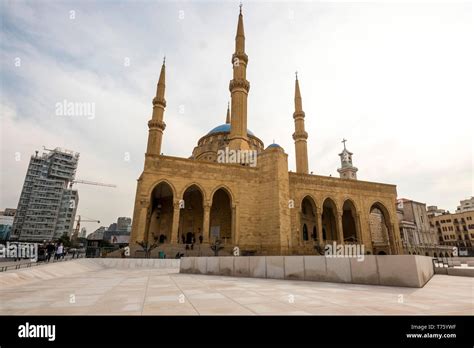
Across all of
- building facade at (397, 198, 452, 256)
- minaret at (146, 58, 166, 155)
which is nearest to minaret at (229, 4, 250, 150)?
minaret at (146, 58, 166, 155)

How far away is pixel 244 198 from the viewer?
73.2ft

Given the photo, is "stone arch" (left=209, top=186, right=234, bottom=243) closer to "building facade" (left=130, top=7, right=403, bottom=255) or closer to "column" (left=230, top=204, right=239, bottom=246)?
"building facade" (left=130, top=7, right=403, bottom=255)

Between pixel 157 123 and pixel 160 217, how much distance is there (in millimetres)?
10629

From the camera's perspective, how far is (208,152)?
35.4 m

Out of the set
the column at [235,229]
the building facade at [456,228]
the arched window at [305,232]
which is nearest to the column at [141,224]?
the column at [235,229]

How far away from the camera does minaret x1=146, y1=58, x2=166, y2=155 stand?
28.4 meters

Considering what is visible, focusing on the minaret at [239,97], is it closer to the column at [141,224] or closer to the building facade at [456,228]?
the column at [141,224]

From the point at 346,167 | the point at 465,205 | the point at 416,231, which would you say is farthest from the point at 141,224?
the point at 465,205

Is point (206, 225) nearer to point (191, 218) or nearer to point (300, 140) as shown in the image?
point (191, 218)

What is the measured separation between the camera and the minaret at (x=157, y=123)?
28406 millimetres
